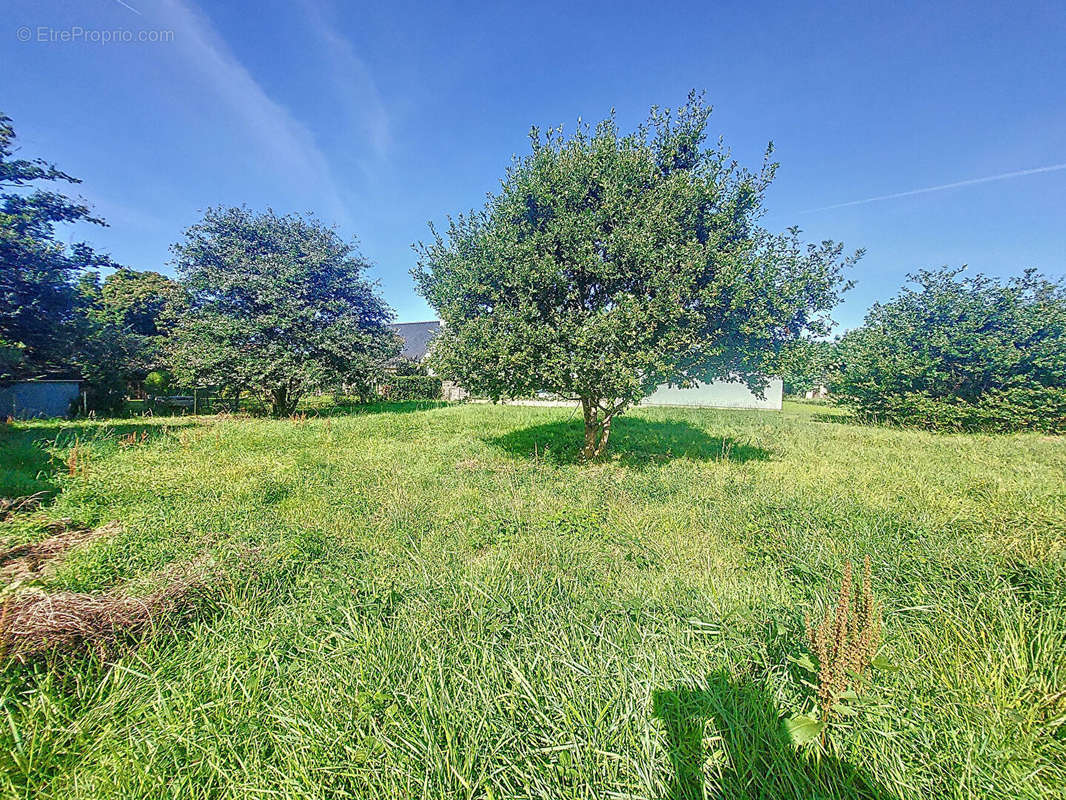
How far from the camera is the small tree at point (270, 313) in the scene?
15078 millimetres

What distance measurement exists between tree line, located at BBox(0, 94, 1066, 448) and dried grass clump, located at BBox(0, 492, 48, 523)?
5536mm

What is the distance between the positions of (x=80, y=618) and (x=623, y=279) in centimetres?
735

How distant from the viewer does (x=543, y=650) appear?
2.34 meters

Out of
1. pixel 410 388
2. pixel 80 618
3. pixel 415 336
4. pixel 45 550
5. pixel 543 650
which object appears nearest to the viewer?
pixel 543 650

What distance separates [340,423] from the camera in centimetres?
1317

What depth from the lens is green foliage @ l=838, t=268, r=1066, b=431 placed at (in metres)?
13.6

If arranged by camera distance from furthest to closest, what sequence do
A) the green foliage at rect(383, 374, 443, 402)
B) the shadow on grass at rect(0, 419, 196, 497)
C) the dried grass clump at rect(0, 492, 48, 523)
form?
the green foliage at rect(383, 374, 443, 402), the shadow on grass at rect(0, 419, 196, 497), the dried grass clump at rect(0, 492, 48, 523)

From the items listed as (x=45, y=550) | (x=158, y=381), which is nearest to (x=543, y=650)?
(x=45, y=550)

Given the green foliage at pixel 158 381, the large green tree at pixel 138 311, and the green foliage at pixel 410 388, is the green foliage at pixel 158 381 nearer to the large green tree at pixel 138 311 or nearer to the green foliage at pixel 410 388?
the large green tree at pixel 138 311

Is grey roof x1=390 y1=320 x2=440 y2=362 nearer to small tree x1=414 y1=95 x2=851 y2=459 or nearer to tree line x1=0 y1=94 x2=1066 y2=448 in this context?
tree line x1=0 y1=94 x2=1066 y2=448

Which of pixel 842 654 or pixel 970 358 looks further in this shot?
pixel 970 358

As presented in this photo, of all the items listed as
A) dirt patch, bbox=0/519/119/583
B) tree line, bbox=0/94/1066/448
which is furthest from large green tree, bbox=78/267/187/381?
dirt patch, bbox=0/519/119/583

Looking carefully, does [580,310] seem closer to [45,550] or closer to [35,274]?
[45,550]

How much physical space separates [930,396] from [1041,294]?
5068 mm
